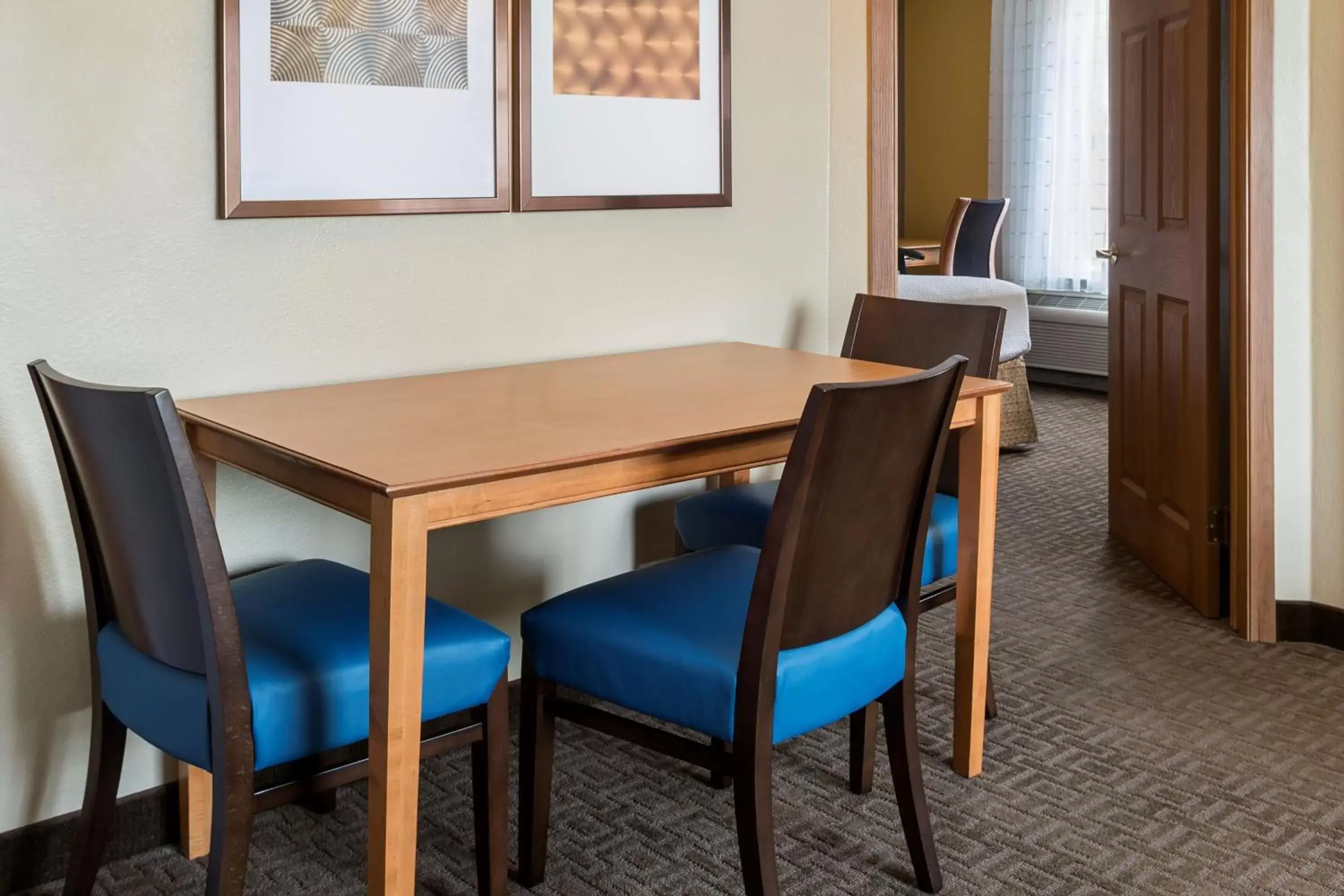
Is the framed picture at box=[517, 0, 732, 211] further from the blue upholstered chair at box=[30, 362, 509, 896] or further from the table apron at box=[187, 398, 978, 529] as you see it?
the blue upholstered chair at box=[30, 362, 509, 896]

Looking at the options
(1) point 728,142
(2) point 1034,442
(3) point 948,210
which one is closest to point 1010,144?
(3) point 948,210

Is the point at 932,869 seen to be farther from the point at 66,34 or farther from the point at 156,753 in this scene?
the point at 66,34

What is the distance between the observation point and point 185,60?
205 centimetres

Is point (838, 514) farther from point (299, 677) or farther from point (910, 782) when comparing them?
point (299, 677)

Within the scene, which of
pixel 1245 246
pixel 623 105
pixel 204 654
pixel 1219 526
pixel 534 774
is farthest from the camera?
pixel 1219 526

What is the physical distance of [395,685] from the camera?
1.63 m

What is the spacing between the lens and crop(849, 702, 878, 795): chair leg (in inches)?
90.8

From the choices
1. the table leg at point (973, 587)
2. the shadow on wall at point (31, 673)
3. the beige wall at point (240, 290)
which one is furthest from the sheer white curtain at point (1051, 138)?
the shadow on wall at point (31, 673)

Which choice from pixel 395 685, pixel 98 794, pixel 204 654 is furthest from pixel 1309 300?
pixel 98 794

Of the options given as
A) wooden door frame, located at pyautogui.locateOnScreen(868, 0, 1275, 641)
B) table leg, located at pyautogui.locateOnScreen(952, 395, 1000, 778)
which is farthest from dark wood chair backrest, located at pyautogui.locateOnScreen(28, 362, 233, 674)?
wooden door frame, located at pyautogui.locateOnScreen(868, 0, 1275, 641)

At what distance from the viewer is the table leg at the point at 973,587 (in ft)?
7.63

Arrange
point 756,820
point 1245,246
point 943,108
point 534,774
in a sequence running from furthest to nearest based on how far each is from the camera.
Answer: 1. point 943,108
2. point 1245,246
3. point 534,774
4. point 756,820

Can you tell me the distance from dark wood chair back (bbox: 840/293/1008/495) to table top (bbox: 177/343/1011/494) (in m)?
0.20

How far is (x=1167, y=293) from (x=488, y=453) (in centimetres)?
225
